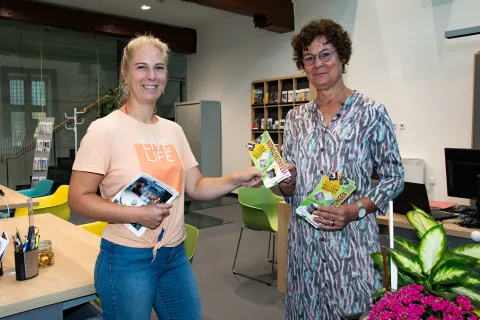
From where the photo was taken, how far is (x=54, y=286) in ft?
Answer: 4.79

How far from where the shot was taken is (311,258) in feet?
4.98

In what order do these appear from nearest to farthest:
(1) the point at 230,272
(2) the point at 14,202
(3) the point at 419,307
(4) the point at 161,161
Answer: (3) the point at 419,307, (4) the point at 161,161, (2) the point at 14,202, (1) the point at 230,272

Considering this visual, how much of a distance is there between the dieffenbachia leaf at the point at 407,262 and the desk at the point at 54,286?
1.17 m

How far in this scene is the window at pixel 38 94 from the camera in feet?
28.7

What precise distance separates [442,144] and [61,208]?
4.89 meters

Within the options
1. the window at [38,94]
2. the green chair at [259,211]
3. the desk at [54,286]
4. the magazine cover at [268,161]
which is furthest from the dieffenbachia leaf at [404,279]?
the window at [38,94]

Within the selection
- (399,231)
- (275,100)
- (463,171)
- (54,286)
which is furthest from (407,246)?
(275,100)

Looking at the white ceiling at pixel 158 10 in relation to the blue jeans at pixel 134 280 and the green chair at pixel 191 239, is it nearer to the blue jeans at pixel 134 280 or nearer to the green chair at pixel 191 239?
the green chair at pixel 191 239

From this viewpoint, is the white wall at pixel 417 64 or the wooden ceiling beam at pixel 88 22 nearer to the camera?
the white wall at pixel 417 64

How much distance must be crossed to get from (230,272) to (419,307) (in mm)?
3641

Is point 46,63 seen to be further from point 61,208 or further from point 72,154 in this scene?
point 61,208

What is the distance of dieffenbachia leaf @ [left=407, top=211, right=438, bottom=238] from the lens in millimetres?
851

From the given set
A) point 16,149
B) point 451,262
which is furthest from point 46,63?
point 451,262

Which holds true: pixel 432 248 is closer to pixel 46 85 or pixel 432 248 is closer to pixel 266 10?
pixel 266 10
